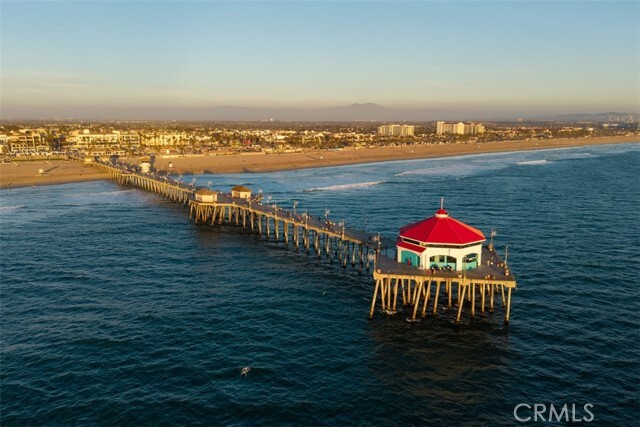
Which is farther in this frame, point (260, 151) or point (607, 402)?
point (260, 151)

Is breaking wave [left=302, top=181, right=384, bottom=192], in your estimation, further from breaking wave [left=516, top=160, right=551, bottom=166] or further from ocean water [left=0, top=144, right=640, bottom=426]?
breaking wave [left=516, top=160, right=551, bottom=166]

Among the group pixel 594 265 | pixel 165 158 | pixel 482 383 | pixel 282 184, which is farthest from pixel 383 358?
pixel 165 158

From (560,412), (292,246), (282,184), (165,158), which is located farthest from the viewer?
(165,158)

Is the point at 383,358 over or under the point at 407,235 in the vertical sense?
under

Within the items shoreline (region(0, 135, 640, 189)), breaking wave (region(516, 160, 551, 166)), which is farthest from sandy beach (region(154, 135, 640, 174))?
breaking wave (region(516, 160, 551, 166))

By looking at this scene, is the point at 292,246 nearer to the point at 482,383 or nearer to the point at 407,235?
the point at 407,235

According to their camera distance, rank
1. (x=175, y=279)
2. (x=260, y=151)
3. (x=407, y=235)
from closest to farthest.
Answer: (x=407, y=235) < (x=175, y=279) < (x=260, y=151)

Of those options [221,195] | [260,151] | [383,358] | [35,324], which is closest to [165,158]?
[260,151]
